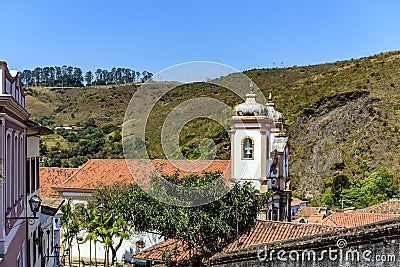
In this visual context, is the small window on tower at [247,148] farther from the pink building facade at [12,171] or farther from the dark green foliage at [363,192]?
the dark green foliage at [363,192]

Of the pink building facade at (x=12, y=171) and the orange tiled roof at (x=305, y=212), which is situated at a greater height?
the pink building facade at (x=12, y=171)

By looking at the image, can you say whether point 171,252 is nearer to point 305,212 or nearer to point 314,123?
point 305,212

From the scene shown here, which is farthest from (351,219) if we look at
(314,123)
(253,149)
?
(314,123)

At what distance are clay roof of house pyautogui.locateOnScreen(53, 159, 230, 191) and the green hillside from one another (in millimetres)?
9431

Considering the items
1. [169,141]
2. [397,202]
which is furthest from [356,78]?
[397,202]

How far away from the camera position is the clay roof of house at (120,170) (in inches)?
993

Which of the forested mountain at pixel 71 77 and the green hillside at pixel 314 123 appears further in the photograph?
the forested mountain at pixel 71 77

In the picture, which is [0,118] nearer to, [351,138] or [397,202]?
[397,202]

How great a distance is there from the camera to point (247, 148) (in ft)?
66.1

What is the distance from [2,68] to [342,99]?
52073 millimetres

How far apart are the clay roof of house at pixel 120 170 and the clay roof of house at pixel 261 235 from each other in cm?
784

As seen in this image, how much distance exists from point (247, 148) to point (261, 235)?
5110 mm

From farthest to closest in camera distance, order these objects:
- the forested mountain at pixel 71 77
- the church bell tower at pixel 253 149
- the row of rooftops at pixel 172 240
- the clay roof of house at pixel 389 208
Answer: the forested mountain at pixel 71 77 < the clay roof of house at pixel 389 208 < the church bell tower at pixel 253 149 < the row of rooftops at pixel 172 240

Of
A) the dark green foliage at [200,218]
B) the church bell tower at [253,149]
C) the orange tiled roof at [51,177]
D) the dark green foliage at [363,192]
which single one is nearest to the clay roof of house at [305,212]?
the dark green foliage at [363,192]
